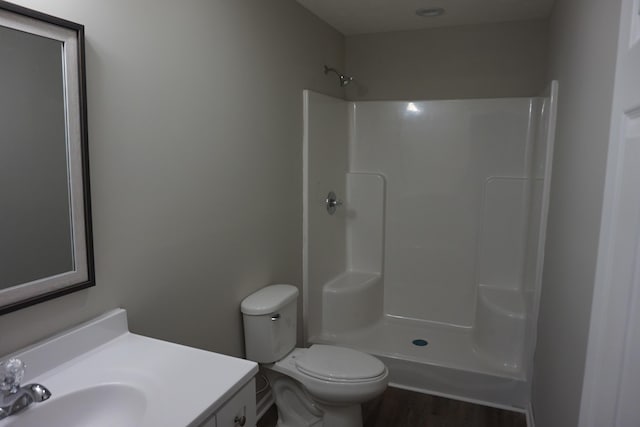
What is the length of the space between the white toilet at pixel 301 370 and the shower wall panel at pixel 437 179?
129 cm

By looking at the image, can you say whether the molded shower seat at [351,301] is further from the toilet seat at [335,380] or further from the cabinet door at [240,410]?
the cabinet door at [240,410]

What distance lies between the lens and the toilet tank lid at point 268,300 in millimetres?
2234

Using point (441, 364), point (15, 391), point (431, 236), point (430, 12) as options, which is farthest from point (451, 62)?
point (15, 391)

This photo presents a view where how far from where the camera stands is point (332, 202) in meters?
3.29

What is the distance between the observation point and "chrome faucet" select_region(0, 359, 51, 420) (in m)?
1.10

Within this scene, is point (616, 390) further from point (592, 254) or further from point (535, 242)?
point (535, 242)

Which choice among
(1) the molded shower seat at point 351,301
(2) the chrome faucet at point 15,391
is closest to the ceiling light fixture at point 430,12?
(1) the molded shower seat at point 351,301

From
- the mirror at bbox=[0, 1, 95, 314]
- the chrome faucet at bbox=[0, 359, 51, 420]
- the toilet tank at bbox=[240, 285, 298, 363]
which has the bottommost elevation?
the toilet tank at bbox=[240, 285, 298, 363]

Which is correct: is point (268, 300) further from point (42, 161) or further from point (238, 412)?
point (42, 161)

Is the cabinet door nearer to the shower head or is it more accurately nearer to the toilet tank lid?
the toilet tank lid

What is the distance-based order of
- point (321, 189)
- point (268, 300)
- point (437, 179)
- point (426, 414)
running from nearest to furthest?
1. point (268, 300)
2. point (426, 414)
3. point (321, 189)
4. point (437, 179)

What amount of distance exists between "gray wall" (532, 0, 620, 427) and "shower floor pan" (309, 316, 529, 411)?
335 mm

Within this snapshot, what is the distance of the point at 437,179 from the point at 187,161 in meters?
2.07

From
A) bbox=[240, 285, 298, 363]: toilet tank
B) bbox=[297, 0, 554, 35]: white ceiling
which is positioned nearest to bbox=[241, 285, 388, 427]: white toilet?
Result: bbox=[240, 285, 298, 363]: toilet tank
